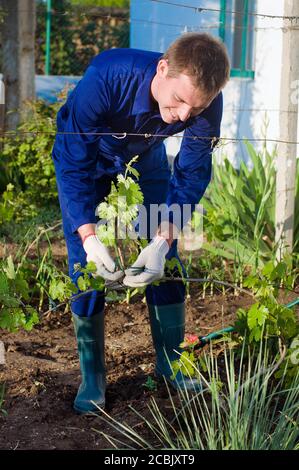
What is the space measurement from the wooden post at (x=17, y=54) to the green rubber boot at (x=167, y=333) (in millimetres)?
4550

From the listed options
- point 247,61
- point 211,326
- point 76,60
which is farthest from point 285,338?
point 76,60

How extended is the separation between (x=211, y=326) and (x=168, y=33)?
4759 millimetres

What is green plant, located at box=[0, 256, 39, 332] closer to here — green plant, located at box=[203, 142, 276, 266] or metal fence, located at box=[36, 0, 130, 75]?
green plant, located at box=[203, 142, 276, 266]

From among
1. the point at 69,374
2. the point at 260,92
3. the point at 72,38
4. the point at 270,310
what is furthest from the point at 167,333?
the point at 72,38

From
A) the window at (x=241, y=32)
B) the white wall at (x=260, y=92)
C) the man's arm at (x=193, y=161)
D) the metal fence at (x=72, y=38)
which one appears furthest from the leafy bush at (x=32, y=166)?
the metal fence at (x=72, y=38)

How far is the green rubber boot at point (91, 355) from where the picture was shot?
11.2ft

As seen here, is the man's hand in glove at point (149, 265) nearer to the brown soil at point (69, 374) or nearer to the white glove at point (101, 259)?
the white glove at point (101, 259)

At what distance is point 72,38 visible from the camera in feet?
47.1

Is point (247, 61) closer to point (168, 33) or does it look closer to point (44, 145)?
point (168, 33)

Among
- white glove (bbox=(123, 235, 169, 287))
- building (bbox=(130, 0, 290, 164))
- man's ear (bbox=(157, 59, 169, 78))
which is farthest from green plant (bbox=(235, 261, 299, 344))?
building (bbox=(130, 0, 290, 164))

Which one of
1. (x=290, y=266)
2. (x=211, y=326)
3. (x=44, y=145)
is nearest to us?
(x=211, y=326)

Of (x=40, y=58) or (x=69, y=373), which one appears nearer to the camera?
(x=69, y=373)

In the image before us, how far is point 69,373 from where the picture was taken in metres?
3.85

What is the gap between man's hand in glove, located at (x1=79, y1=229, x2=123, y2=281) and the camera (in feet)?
9.91
